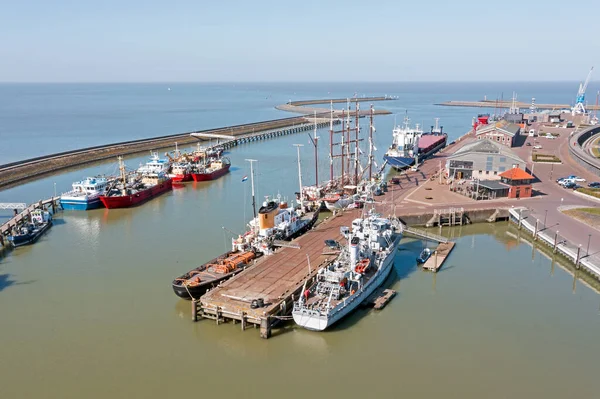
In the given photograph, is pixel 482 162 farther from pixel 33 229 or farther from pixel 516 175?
pixel 33 229

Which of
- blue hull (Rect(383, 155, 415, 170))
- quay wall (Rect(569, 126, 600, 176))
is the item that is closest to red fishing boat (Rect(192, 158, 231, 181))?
blue hull (Rect(383, 155, 415, 170))

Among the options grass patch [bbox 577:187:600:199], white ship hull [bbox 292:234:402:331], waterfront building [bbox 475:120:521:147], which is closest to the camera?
white ship hull [bbox 292:234:402:331]

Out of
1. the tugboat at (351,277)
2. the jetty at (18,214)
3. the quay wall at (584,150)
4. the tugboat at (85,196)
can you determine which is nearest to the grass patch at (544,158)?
the quay wall at (584,150)

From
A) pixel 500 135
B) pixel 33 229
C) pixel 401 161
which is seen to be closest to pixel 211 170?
pixel 401 161

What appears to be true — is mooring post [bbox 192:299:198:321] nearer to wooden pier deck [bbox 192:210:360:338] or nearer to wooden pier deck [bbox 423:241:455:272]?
wooden pier deck [bbox 192:210:360:338]

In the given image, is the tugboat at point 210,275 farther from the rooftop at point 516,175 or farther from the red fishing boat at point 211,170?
the red fishing boat at point 211,170
